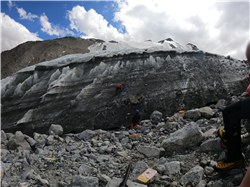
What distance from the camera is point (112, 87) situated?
422 inches

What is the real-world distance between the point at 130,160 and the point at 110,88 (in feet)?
21.4

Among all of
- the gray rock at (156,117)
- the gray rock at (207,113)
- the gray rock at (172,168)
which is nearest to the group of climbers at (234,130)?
the gray rock at (172,168)

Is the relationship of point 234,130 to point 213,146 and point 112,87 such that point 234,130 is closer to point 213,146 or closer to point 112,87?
point 213,146

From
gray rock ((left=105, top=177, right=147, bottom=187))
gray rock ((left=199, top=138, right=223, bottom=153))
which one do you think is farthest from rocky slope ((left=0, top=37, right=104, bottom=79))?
gray rock ((left=199, top=138, right=223, bottom=153))

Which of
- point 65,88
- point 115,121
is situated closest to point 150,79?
point 115,121

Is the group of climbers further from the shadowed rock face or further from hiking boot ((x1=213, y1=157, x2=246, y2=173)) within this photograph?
the shadowed rock face

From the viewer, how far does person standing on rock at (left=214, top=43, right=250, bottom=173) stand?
2.14 metres

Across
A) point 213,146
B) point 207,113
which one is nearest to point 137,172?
point 213,146

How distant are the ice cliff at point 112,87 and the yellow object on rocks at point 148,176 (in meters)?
6.21

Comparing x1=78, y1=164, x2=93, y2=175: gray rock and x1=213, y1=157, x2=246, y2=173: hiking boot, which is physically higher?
x1=213, y1=157, x2=246, y2=173: hiking boot

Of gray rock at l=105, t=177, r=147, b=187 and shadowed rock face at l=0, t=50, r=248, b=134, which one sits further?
shadowed rock face at l=0, t=50, r=248, b=134

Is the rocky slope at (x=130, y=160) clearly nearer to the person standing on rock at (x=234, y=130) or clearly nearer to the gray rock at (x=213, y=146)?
the gray rock at (x=213, y=146)

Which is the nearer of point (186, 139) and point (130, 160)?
point (186, 139)

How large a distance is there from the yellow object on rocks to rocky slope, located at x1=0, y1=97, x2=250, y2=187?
0.09 m
